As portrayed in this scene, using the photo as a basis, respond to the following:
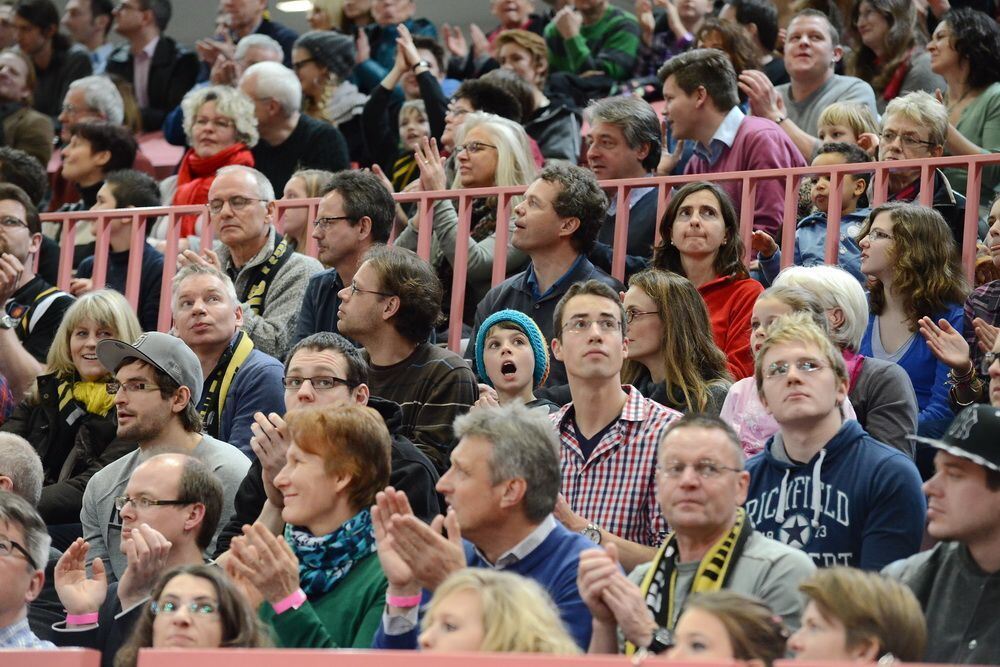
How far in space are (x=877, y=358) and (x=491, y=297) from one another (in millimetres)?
1552

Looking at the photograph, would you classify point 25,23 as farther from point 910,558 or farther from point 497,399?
point 910,558

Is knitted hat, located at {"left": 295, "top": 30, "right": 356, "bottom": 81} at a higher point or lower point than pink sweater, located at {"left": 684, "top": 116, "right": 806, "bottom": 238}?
higher

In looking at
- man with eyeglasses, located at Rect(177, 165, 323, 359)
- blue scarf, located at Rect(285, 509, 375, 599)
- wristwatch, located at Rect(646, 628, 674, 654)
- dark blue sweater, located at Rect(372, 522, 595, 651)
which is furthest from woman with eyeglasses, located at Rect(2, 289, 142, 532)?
wristwatch, located at Rect(646, 628, 674, 654)

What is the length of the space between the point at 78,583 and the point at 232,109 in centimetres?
385

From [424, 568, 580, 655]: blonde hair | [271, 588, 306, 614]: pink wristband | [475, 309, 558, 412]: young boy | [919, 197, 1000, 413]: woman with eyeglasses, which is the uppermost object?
[919, 197, 1000, 413]: woman with eyeglasses

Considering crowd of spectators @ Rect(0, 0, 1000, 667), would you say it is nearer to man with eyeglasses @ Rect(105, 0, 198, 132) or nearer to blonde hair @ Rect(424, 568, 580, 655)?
blonde hair @ Rect(424, 568, 580, 655)

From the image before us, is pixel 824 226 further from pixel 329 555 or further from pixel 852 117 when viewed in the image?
pixel 329 555

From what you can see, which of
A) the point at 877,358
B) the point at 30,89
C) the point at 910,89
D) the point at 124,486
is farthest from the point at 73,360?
the point at 30,89

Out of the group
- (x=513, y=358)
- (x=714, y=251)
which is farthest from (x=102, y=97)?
(x=513, y=358)

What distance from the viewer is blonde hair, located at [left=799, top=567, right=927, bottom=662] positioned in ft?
11.0

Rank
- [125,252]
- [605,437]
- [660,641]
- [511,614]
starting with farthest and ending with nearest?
1. [125,252]
2. [605,437]
3. [660,641]
4. [511,614]

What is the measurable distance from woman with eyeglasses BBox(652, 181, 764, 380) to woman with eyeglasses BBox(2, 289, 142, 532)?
198 centimetres

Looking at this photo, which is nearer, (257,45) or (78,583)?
(78,583)

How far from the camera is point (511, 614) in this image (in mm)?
3352
